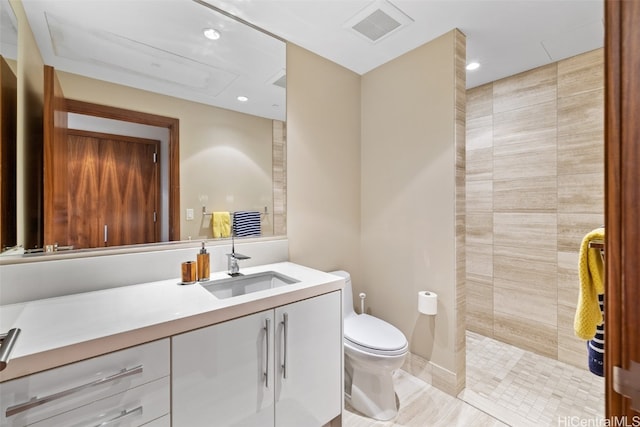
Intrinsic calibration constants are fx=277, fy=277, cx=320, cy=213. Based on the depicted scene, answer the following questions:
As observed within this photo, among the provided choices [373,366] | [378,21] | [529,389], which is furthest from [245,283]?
[529,389]

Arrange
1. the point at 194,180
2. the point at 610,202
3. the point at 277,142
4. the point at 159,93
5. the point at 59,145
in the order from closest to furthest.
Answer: the point at 610,202 → the point at 59,145 → the point at 159,93 → the point at 194,180 → the point at 277,142

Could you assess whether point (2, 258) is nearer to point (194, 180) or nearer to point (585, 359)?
point (194, 180)

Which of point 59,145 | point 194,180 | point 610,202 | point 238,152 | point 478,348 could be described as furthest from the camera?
point 478,348

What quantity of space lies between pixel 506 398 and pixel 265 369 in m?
1.64

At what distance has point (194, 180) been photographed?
1.64m

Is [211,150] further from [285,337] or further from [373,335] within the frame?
[373,335]

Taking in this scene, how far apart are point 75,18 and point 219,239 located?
1.28m

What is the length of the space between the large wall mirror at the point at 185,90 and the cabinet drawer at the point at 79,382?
2.35ft

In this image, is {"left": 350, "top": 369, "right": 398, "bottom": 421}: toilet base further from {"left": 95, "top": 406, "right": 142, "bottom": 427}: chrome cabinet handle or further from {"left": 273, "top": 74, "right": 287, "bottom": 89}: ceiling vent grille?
{"left": 273, "top": 74, "right": 287, "bottom": 89}: ceiling vent grille

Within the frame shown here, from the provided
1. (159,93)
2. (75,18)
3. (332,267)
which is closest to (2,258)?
(159,93)

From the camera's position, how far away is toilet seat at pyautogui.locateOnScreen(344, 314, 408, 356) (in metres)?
1.60

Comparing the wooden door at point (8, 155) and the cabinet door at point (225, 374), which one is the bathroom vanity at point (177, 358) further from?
the wooden door at point (8, 155)

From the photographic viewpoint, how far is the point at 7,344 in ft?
2.59

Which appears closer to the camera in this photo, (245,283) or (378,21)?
(245,283)
